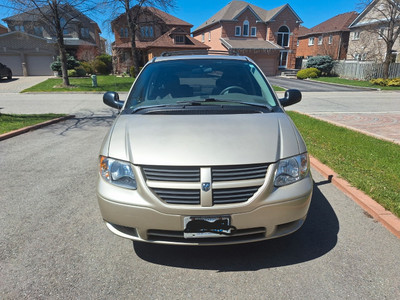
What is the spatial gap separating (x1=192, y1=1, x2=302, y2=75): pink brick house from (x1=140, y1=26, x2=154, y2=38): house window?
30.7 ft

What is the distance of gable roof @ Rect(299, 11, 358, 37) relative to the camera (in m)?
40.0

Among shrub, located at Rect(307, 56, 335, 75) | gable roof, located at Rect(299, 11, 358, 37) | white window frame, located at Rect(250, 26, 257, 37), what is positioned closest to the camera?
shrub, located at Rect(307, 56, 335, 75)

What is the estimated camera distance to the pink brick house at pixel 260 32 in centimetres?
3694

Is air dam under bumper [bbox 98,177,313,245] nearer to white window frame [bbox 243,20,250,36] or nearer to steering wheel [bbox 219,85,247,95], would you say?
steering wheel [bbox 219,85,247,95]

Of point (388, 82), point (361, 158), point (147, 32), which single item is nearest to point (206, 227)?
point (361, 158)

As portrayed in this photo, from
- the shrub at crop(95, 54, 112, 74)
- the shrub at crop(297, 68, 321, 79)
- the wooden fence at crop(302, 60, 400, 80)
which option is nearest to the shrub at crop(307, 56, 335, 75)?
the wooden fence at crop(302, 60, 400, 80)

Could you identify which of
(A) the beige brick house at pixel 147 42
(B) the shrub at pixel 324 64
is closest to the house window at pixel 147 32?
(A) the beige brick house at pixel 147 42

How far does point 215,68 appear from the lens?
152 inches

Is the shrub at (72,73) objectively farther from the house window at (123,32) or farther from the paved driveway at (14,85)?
the house window at (123,32)

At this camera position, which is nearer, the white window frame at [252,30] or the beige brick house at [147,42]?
the beige brick house at [147,42]

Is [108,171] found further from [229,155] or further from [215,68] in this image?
[215,68]

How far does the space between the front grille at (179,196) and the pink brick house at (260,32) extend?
36.7m

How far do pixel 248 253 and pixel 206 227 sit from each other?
0.77 metres

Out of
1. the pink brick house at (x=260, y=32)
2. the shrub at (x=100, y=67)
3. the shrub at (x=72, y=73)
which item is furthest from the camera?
the pink brick house at (x=260, y=32)
